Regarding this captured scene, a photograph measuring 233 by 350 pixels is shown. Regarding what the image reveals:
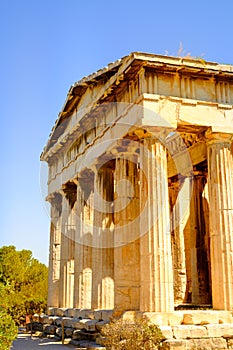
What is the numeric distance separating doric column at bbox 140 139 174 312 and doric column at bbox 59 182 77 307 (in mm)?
8648

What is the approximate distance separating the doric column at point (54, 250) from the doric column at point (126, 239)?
8839 mm

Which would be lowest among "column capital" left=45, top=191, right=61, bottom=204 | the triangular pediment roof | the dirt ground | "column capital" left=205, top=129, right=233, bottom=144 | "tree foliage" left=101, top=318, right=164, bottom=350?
the dirt ground

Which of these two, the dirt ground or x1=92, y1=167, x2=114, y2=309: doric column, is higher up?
x1=92, y1=167, x2=114, y2=309: doric column

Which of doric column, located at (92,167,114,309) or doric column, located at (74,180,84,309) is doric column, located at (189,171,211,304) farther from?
doric column, located at (74,180,84,309)

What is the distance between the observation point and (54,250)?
82.8ft

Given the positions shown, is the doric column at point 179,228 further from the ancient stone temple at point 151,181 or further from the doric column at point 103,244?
the doric column at point 103,244

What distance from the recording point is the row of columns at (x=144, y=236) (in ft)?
45.2

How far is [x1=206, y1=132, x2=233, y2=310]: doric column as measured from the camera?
45.9 ft

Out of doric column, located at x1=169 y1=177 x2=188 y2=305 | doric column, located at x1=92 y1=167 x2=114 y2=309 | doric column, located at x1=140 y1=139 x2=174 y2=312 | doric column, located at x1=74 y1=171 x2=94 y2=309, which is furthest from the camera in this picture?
doric column, located at x1=169 y1=177 x2=188 y2=305

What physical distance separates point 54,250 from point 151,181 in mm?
12412

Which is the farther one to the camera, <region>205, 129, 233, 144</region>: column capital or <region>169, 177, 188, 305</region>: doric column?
<region>169, 177, 188, 305</region>: doric column

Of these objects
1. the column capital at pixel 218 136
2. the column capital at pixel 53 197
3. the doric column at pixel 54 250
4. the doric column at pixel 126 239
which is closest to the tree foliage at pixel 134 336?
the doric column at pixel 126 239

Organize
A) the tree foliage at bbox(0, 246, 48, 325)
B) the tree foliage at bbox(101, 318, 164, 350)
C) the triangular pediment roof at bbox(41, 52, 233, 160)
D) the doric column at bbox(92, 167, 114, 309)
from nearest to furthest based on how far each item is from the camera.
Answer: the tree foliage at bbox(101, 318, 164, 350) < the triangular pediment roof at bbox(41, 52, 233, 160) < the doric column at bbox(92, 167, 114, 309) < the tree foliage at bbox(0, 246, 48, 325)

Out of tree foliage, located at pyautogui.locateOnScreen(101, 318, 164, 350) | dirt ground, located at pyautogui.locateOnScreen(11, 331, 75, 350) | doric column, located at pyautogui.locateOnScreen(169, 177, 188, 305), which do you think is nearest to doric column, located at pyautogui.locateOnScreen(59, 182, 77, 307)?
dirt ground, located at pyautogui.locateOnScreen(11, 331, 75, 350)
